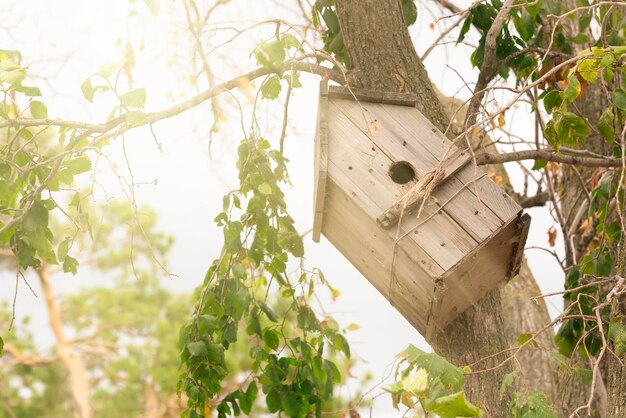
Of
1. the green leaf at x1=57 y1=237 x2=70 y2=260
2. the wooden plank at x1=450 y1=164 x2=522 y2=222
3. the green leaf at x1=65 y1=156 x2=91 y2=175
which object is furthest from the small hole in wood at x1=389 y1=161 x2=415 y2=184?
the green leaf at x1=57 y1=237 x2=70 y2=260

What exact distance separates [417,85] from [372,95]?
20cm

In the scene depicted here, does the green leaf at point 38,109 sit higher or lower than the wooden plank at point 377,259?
higher

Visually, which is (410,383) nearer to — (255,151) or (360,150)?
(360,150)

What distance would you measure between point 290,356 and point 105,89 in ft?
3.80

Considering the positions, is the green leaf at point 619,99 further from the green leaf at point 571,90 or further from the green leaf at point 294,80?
the green leaf at point 294,80

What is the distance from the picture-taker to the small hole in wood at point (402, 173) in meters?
2.44

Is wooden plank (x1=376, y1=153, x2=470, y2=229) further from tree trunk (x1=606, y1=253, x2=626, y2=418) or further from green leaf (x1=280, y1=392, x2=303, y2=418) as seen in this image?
green leaf (x1=280, y1=392, x2=303, y2=418)

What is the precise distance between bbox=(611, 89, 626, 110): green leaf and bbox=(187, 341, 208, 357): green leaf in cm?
140

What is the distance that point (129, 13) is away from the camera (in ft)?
11.6

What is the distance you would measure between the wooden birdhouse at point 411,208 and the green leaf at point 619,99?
1.27ft

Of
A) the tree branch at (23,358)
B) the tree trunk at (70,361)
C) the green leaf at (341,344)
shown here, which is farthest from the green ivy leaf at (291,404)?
the tree branch at (23,358)

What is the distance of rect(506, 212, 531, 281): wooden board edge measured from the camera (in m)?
2.37

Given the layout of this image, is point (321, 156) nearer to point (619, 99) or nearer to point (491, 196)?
point (491, 196)

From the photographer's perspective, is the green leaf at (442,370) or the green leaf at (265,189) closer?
the green leaf at (442,370)
